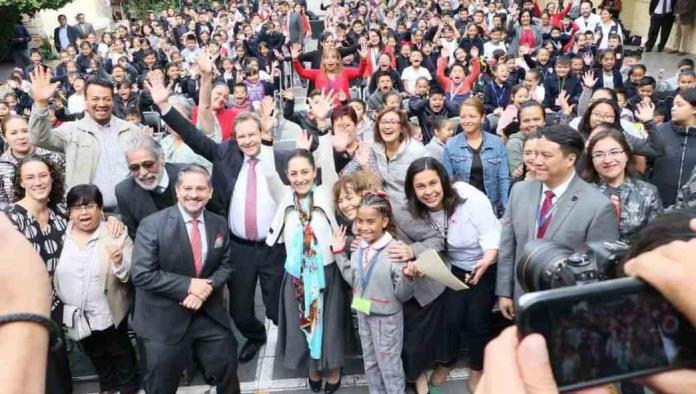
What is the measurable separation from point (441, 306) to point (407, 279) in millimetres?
519

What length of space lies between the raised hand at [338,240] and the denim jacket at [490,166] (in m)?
1.40

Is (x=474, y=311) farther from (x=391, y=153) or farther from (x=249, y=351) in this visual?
(x=249, y=351)

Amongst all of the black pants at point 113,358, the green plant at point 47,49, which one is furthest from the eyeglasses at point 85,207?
the green plant at point 47,49

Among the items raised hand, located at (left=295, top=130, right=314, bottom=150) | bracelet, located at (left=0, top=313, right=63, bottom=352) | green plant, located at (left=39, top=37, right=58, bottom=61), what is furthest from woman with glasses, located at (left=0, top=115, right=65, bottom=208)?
green plant, located at (left=39, top=37, right=58, bottom=61)

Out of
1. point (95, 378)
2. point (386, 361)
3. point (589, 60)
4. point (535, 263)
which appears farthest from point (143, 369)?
point (589, 60)

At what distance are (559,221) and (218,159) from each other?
8.04 ft

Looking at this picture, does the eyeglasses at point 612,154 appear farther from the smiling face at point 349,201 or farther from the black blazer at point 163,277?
the black blazer at point 163,277

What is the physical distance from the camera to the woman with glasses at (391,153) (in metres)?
4.39

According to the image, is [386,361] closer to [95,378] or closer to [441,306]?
[441,306]

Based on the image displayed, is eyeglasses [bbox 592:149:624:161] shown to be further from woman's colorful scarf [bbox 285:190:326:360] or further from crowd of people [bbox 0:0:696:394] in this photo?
woman's colorful scarf [bbox 285:190:326:360]

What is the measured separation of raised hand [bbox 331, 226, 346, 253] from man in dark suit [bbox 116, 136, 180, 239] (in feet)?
4.11

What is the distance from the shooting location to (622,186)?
3.53m

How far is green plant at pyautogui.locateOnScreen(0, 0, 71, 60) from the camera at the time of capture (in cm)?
1521

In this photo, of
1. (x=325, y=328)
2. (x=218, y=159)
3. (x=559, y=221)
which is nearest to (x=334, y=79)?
(x=218, y=159)
